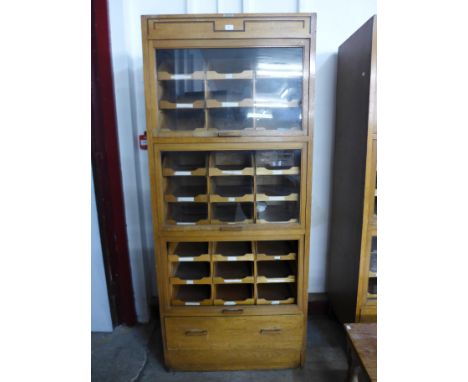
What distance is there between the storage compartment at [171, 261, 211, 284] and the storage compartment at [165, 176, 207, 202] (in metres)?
0.41

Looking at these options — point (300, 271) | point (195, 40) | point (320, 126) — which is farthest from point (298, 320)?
point (195, 40)

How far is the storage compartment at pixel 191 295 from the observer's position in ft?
5.37

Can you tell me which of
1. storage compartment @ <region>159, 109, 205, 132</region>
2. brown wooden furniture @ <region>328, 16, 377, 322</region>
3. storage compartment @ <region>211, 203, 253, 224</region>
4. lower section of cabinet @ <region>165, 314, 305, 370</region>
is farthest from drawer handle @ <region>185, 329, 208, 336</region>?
storage compartment @ <region>159, 109, 205, 132</region>

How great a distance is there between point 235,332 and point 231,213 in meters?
0.65

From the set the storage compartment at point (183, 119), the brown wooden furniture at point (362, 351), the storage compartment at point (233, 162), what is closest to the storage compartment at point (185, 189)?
the storage compartment at point (233, 162)

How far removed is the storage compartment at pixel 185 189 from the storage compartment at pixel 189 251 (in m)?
0.29

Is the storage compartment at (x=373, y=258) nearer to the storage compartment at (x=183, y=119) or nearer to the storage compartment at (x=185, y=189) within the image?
the storage compartment at (x=185, y=189)

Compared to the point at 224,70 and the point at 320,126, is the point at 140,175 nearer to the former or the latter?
Answer: the point at 224,70

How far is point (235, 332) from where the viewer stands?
1618 millimetres

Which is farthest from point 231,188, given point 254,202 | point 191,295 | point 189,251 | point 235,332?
point 235,332

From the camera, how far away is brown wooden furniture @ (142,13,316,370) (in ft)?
4.43

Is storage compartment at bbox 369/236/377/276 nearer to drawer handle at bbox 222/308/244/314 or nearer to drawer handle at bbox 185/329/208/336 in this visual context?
drawer handle at bbox 222/308/244/314

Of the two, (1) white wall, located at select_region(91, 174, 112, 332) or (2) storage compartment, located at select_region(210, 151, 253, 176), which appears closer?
(2) storage compartment, located at select_region(210, 151, 253, 176)

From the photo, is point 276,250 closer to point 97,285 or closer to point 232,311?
point 232,311
